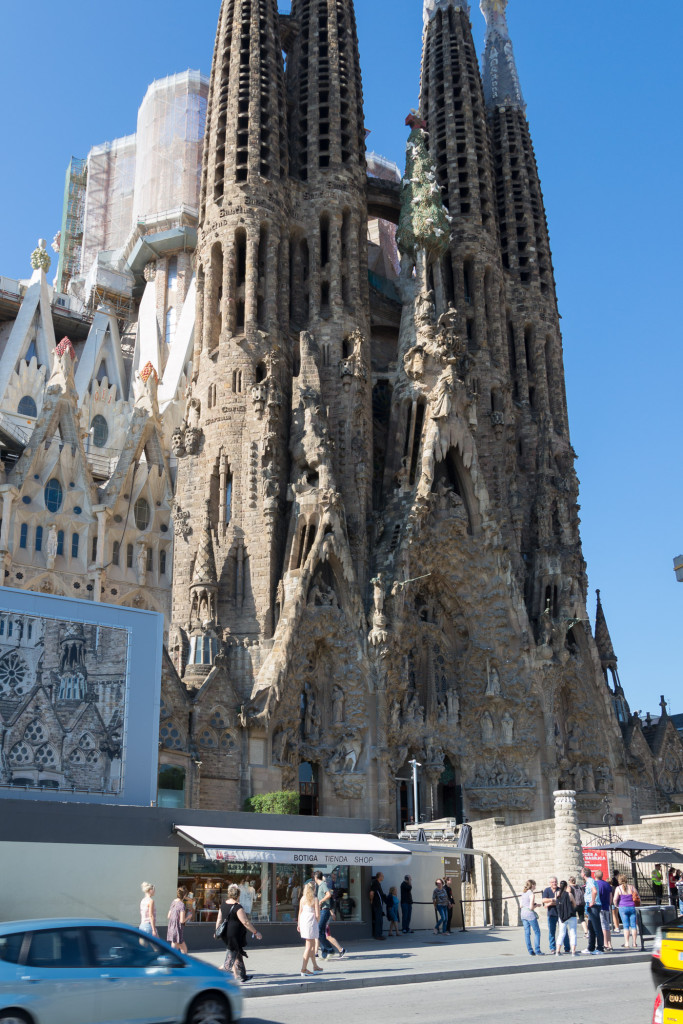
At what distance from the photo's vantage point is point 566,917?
1886 cm

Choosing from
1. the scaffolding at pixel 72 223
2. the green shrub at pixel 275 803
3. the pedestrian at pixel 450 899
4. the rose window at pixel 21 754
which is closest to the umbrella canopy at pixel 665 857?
the pedestrian at pixel 450 899

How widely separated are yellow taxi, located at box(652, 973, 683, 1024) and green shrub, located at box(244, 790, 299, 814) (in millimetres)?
26741

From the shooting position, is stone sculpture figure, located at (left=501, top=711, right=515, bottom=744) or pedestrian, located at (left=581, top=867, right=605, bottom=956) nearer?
pedestrian, located at (left=581, top=867, right=605, bottom=956)

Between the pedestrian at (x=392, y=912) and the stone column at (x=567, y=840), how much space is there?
437cm

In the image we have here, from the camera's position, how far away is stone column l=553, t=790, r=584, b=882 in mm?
26516

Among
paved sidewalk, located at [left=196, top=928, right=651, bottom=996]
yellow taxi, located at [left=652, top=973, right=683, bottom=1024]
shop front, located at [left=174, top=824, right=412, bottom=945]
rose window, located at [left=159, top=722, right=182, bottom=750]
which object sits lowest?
paved sidewalk, located at [left=196, top=928, right=651, bottom=996]

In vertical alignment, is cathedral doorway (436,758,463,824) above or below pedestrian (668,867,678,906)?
above

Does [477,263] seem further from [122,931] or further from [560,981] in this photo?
[122,931]

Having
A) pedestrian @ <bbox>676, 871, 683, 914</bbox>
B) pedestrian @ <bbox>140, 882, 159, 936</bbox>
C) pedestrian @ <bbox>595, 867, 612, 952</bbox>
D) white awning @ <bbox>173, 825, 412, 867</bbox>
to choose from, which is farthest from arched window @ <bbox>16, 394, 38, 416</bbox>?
pedestrian @ <bbox>595, 867, 612, 952</bbox>

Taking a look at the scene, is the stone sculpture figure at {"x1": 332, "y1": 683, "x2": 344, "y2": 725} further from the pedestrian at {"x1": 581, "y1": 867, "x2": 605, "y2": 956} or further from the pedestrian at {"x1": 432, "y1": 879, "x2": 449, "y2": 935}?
the pedestrian at {"x1": 581, "y1": 867, "x2": 605, "y2": 956}

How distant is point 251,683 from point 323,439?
9.70 meters

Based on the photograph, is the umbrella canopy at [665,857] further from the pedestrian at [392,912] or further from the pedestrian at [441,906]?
the pedestrian at [392,912]

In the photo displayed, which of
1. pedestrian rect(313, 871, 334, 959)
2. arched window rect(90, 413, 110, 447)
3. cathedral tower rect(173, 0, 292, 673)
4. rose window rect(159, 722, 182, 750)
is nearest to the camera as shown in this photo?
pedestrian rect(313, 871, 334, 959)

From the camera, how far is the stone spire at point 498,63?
→ 6228cm
